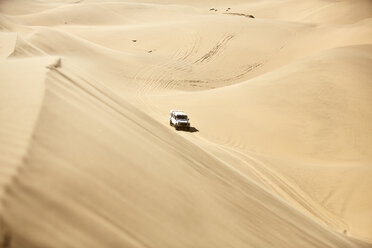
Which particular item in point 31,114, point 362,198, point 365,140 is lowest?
point 31,114

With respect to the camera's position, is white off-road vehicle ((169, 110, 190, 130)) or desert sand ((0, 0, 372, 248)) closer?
desert sand ((0, 0, 372, 248))

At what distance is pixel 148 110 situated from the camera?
15000 mm

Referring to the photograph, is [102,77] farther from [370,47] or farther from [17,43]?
[370,47]

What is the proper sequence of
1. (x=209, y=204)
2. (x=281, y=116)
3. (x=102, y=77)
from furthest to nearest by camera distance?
1. (x=102, y=77)
2. (x=281, y=116)
3. (x=209, y=204)

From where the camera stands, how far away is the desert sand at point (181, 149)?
290cm

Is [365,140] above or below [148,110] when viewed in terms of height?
below

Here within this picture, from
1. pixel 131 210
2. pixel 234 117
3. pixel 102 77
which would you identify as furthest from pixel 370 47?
pixel 131 210

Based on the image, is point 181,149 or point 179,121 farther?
point 179,121

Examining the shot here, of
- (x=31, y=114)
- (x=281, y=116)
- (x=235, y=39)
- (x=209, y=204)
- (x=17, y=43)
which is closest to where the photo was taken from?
(x=31, y=114)

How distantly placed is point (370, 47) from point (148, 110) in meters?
13.0

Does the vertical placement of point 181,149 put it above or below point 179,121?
below

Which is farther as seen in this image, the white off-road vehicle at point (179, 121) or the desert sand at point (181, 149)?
the white off-road vehicle at point (179, 121)

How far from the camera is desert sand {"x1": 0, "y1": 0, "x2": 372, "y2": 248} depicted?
290cm

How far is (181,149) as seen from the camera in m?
5.61
